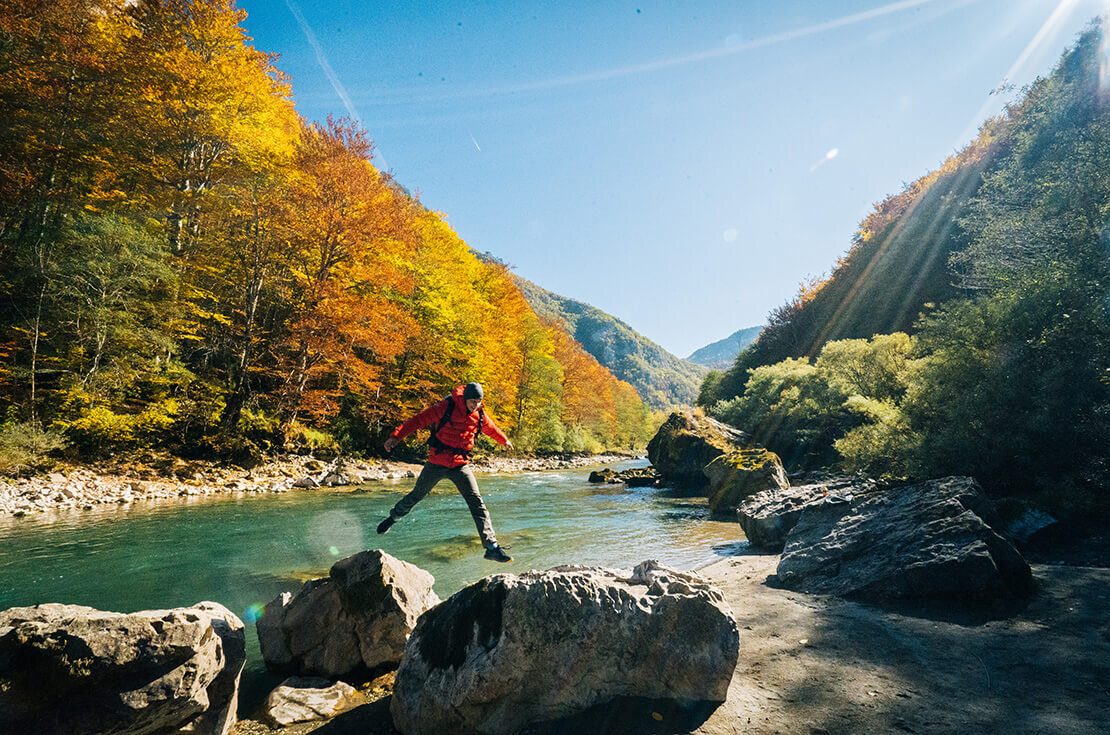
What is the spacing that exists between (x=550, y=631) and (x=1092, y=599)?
19.3ft

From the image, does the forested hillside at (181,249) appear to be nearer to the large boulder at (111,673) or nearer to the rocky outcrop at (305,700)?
the large boulder at (111,673)

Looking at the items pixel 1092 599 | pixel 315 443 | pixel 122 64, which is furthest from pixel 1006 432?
pixel 122 64

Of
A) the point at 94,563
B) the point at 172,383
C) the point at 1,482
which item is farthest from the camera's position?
the point at 172,383

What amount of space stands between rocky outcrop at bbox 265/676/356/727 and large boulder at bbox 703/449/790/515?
12320 mm

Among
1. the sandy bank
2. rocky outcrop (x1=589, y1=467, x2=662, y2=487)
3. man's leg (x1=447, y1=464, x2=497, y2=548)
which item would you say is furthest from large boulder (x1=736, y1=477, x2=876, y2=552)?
rocky outcrop (x1=589, y1=467, x2=662, y2=487)

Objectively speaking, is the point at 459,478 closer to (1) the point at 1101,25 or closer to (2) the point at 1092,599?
(2) the point at 1092,599

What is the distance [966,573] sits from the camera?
515cm

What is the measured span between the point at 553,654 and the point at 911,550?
505 centimetres

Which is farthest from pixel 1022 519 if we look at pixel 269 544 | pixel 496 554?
pixel 269 544

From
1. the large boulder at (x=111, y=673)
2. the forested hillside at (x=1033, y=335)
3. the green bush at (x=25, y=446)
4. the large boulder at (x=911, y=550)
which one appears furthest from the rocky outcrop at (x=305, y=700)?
the green bush at (x=25, y=446)

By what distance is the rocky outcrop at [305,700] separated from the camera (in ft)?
12.6

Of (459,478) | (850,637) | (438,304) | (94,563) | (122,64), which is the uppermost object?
(122,64)

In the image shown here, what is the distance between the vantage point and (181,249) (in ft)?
59.3

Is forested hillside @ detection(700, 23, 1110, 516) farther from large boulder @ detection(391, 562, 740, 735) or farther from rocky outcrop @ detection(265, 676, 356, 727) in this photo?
rocky outcrop @ detection(265, 676, 356, 727)
